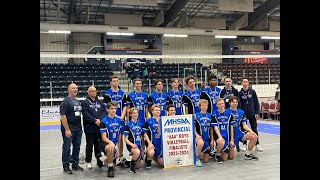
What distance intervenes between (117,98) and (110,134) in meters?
1.06

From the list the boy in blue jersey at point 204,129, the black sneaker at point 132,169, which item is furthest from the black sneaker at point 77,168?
the boy in blue jersey at point 204,129

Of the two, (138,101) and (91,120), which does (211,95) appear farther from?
(91,120)

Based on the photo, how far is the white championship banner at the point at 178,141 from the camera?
6.20 metres

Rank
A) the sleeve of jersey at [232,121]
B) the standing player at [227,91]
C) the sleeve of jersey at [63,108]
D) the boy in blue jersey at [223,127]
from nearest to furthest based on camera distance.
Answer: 1. the sleeve of jersey at [63,108]
2. the boy in blue jersey at [223,127]
3. the sleeve of jersey at [232,121]
4. the standing player at [227,91]

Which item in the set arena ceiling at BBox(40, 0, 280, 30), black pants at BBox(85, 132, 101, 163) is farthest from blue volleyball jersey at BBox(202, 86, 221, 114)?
arena ceiling at BBox(40, 0, 280, 30)

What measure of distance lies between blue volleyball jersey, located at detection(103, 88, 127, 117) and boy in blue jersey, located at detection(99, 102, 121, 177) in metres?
0.83

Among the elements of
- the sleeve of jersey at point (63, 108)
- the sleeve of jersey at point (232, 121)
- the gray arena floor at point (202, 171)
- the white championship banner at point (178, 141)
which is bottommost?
the gray arena floor at point (202, 171)

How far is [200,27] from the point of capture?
23938 mm

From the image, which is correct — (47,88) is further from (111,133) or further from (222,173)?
(222,173)

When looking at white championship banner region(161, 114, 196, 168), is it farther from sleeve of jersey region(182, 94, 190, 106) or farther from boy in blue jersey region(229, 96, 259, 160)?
boy in blue jersey region(229, 96, 259, 160)

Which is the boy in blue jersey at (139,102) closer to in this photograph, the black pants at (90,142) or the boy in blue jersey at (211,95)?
the black pants at (90,142)

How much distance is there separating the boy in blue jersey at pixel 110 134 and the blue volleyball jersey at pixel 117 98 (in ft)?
2.71

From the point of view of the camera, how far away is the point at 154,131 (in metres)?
6.22

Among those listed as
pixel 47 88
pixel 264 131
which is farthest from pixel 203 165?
pixel 47 88
